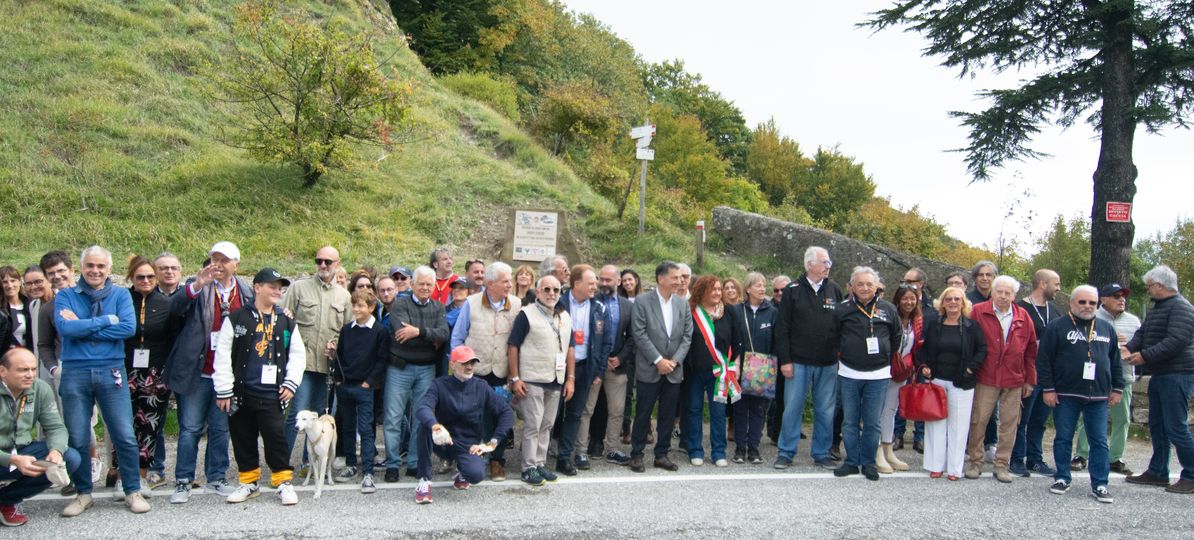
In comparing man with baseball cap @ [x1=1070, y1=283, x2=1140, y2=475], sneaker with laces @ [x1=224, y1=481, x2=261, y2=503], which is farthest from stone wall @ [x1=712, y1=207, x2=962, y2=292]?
sneaker with laces @ [x1=224, y1=481, x2=261, y2=503]

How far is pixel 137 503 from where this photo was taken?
515 cm

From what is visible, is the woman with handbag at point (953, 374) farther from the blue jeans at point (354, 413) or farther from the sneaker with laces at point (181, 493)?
the sneaker with laces at point (181, 493)

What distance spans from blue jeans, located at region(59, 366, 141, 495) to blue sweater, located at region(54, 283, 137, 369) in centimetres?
6

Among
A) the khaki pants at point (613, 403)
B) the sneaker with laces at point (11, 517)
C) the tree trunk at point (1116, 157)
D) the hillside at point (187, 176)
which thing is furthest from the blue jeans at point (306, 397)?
the tree trunk at point (1116, 157)

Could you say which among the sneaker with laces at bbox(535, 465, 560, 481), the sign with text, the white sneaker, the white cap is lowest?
the white sneaker

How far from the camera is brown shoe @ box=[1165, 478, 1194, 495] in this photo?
641 centimetres

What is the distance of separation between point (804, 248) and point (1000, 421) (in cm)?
844

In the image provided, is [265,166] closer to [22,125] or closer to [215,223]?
[215,223]

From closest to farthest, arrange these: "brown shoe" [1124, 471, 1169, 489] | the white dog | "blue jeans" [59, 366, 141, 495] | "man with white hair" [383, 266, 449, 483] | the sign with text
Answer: "blue jeans" [59, 366, 141, 495], the white dog, "man with white hair" [383, 266, 449, 483], "brown shoe" [1124, 471, 1169, 489], the sign with text

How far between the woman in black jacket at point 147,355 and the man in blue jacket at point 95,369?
347 millimetres

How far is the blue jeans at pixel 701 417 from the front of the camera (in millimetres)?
7000

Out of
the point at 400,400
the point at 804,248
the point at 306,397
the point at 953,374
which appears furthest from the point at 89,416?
the point at 804,248

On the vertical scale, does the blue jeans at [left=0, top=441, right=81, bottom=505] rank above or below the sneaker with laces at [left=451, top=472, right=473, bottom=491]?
above

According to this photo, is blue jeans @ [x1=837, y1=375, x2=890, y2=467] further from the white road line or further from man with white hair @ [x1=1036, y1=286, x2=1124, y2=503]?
man with white hair @ [x1=1036, y1=286, x2=1124, y2=503]
